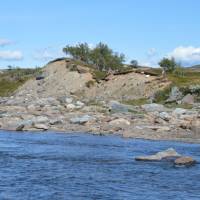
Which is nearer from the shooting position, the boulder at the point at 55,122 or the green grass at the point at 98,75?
the boulder at the point at 55,122

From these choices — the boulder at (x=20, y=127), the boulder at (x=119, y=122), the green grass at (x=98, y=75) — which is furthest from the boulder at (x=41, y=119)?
the green grass at (x=98, y=75)

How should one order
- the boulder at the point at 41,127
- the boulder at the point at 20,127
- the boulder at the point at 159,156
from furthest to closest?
the boulder at the point at 41,127, the boulder at the point at 20,127, the boulder at the point at 159,156

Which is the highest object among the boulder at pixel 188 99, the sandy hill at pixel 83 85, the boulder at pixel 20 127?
the sandy hill at pixel 83 85

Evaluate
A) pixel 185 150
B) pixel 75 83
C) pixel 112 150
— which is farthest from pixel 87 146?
pixel 75 83

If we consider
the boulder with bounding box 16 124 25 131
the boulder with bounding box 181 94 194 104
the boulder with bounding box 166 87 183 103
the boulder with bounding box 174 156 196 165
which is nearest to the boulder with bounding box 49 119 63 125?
the boulder with bounding box 16 124 25 131

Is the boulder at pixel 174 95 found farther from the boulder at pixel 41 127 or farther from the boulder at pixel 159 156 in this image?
the boulder at pixel 159 156

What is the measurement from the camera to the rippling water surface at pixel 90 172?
27.0 metres

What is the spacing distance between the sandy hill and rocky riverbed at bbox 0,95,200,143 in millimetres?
29805

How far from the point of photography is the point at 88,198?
2575 cm

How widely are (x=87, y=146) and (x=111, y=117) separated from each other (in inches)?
766

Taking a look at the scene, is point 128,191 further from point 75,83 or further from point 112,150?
point 75,83

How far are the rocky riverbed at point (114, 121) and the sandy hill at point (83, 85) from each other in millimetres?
29805

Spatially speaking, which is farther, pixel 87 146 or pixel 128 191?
pixel 87 146

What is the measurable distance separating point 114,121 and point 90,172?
31.4 meters
